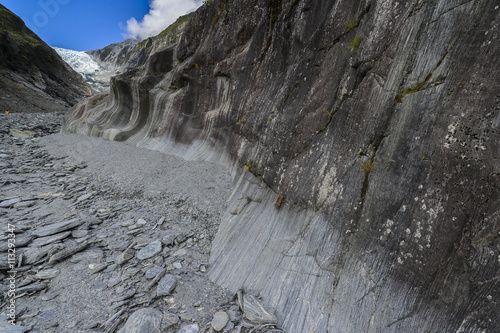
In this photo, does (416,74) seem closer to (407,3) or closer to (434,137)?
(434,137)

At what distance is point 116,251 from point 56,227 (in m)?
2.41

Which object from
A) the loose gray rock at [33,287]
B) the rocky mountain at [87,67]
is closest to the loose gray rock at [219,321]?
the loose gray rock at [33,287]

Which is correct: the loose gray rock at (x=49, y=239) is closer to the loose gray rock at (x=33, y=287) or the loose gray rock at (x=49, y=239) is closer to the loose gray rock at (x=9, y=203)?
the loose gray rock at (x=33, y=287)

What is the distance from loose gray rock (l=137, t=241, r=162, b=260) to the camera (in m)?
5.71

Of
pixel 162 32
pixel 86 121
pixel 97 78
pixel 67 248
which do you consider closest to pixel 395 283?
pixel 67 248

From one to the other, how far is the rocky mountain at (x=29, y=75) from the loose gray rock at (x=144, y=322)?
51.8 m

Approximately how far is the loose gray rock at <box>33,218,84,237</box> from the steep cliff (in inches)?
178

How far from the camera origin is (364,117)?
4840mm

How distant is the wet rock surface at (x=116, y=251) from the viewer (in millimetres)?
4180

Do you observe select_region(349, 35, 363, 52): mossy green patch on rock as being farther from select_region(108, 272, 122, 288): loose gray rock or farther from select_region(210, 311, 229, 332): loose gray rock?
select_region(108, 272, 122, 288): loose gray rock

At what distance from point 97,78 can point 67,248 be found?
5256 inches

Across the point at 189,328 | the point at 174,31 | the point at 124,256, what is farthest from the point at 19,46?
the point at 189,328

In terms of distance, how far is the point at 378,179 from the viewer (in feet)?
13.9

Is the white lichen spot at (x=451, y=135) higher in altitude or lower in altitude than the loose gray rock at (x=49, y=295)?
higher
